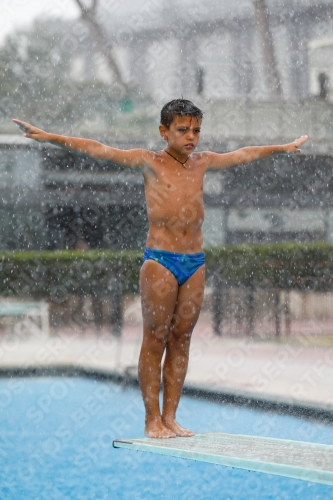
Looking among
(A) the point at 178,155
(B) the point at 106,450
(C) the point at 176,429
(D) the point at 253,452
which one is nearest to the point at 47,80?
(B) the point at 106,450

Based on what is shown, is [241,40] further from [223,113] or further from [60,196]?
[60,196]

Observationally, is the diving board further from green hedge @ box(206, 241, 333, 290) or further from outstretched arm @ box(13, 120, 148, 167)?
green hedge @ box(206, 241, 333, 290)

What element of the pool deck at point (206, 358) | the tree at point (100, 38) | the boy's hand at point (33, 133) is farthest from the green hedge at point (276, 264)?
the boy's hand at point (33, 133)

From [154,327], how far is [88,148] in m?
0.62

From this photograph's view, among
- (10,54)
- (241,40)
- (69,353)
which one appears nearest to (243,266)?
(69,353)

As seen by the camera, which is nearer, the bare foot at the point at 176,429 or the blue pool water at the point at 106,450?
the bare foot at the point at 176,429

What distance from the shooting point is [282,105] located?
8.56 m

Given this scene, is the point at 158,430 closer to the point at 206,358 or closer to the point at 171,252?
the point at 171,252

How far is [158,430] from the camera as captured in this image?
8.66ft

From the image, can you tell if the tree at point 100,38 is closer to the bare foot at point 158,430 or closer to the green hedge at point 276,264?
the green hedge at point 276,264

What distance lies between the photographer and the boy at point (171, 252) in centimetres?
260

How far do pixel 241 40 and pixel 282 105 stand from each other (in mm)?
952

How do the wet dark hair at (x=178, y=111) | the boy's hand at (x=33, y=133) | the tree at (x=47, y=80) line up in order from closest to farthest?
1. the boy's hand at (x=33, y=133)
2. the wet dark hair at (x=178, y=111)
3. the tree at (x=47, y=80)

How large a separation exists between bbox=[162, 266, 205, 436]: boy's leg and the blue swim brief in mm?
24
